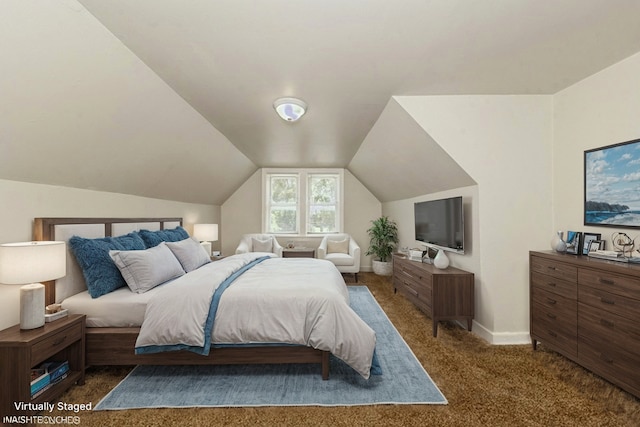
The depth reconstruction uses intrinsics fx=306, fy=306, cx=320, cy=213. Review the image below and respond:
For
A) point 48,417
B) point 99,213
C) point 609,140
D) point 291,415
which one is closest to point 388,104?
point 609,140

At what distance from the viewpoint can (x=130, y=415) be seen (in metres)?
1.89

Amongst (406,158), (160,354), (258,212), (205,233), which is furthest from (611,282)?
(258,212)

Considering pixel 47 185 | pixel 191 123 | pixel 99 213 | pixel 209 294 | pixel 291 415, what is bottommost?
pixel 291 415

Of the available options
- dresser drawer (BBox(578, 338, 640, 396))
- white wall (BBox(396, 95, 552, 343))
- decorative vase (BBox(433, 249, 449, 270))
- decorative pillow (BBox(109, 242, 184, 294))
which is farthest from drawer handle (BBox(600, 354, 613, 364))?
decorative pillow (BBox(109, 242, 184, 294))

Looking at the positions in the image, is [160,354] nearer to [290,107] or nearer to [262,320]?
[262,320]

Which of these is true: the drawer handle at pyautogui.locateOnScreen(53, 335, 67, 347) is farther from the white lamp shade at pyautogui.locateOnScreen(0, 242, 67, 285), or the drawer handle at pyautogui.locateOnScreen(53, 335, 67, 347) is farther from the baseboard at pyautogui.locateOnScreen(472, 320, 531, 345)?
the baseboard at pyautogui.locateOnScreen(472, 320, 531, 345)

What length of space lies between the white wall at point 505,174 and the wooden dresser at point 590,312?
28 centimetres

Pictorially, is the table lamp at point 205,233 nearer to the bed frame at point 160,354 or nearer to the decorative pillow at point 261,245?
the decorative pillow at point 261,245

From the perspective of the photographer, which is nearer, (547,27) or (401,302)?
(547,27)

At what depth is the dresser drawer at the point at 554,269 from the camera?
2.32m

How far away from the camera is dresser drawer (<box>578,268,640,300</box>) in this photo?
6.22ft

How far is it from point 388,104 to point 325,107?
64 centimetres

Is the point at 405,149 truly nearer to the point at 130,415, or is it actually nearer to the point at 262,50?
the point at 262,50

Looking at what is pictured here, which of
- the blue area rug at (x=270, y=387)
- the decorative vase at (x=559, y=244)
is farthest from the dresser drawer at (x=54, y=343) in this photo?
the decorative vase at (x=559, y=244)
